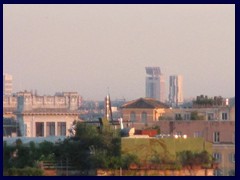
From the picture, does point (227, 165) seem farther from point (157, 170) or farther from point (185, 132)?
point (157, 170)

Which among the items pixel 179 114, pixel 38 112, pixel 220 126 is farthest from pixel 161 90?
pixel 220 126

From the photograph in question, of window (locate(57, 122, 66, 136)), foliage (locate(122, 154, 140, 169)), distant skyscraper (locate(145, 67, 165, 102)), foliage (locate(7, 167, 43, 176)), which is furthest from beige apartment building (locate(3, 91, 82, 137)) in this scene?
foliage (locate(7, 167, 43, 176))

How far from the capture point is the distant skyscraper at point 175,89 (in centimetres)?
5856

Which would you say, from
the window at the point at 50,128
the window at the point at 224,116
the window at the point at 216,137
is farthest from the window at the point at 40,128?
the window at the point at 216,137

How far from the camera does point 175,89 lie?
62.2 metres

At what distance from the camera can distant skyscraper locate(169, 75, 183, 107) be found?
58.6m

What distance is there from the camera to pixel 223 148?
28.6 metres

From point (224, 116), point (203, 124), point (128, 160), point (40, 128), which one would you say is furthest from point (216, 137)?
point (40, 128)

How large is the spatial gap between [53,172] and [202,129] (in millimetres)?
11377

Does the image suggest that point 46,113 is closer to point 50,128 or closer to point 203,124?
point 50,128

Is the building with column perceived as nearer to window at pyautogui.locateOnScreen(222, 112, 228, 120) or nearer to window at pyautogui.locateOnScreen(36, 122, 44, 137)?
window at pyautogui.locateOnScreen(36, 122, 44, 137)

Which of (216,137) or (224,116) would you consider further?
(224,116)

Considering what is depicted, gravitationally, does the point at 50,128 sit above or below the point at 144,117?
below

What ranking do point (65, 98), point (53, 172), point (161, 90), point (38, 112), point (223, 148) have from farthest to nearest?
point (161, 90) → point (65, 98) → point (38, 112) → point (223, 148) → point (53, 172)
